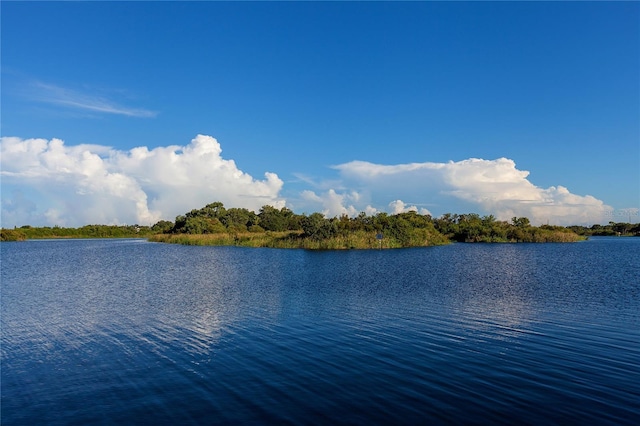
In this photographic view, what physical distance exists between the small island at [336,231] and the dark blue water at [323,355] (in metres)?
53.9

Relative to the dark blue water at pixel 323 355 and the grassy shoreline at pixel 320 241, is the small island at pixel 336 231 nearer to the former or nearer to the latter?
the grassy shoreline at pixel 320 241

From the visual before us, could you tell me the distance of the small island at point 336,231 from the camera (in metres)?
87.6

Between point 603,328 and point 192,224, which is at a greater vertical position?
point 192,224

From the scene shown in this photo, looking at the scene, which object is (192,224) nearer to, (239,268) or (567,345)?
(239,268)

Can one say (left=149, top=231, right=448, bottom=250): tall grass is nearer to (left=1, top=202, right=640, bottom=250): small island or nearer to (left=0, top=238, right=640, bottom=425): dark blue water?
(left=1, top=202, right=640, bottom=250): small island

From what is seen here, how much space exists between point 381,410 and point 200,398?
539 cm

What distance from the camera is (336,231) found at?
8712 cm

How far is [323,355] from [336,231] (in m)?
70.9

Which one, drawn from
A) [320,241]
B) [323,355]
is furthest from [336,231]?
[323,355]

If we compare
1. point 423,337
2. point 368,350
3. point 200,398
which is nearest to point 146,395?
point 200,398

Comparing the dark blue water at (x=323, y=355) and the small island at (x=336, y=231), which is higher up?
the small island at (x=336, y=231)

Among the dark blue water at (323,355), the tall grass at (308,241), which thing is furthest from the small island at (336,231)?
the dark blue water at (323,355)

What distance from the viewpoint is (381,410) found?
1130cm

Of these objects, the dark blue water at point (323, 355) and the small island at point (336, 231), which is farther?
the small island at point (336, 231)
